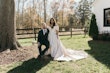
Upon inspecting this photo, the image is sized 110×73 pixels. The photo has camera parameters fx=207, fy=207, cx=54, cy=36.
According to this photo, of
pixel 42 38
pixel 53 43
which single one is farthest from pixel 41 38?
pixel 53 43

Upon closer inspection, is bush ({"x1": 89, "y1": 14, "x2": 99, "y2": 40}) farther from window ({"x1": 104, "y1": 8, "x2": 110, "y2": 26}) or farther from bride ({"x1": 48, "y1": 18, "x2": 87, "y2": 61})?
bride ({"x1": 48, "y1": 18, "x2": 87, "y2": 61})

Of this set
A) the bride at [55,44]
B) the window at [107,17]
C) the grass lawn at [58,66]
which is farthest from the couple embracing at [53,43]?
the window at [107,17]

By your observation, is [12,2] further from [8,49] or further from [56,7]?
[56,7]

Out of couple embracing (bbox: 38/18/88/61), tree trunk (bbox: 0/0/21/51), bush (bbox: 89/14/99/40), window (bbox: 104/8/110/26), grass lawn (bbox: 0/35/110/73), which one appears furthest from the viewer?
bush (bbox: 89/14/99/40)

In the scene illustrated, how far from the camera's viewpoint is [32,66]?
7.92 m

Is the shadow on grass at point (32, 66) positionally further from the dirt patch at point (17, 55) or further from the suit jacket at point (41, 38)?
the suit jacket at point (41, 38)

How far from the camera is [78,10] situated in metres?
54.9

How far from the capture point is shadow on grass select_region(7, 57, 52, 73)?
7.43m

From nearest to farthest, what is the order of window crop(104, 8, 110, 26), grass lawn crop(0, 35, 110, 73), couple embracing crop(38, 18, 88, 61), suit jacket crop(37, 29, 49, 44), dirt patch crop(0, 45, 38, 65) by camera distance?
grass lawn crop(0, 35, 110, 73) → dirt patch crop(0, 45, 38, 65) → suit jacket crop(37, 29, 49, 44) → couple embracing crop(38, 18, 88, 61) → window crop(104, 8, 110, 26)

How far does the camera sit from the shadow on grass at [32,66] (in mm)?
7434

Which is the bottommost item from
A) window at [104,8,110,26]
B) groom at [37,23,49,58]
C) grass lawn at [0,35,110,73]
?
grass lawn at [0,35,110,73]

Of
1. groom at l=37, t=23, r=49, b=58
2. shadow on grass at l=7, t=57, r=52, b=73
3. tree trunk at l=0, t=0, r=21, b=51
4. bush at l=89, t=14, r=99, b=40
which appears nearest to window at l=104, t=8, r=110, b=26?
bush at l=89, t=14, r=99, b=40

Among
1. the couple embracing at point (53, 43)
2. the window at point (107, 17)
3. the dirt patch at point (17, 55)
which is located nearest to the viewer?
the dirt patch at point (17, 55)

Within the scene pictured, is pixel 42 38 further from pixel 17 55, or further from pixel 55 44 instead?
pixel 17 55
